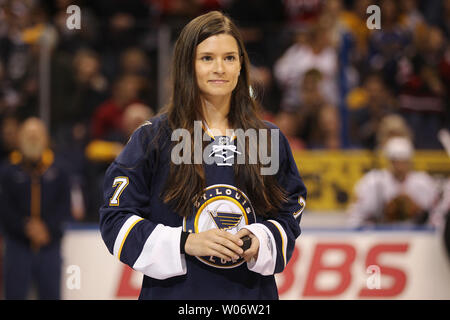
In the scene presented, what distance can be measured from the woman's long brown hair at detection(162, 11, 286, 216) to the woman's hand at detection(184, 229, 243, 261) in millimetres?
141

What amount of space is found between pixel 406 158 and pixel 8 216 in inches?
134

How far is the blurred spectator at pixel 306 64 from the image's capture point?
6043 mm

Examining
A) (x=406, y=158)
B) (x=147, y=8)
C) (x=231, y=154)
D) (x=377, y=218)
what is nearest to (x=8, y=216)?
(x=147, y=8)

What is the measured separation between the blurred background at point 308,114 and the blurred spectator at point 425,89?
13 mm

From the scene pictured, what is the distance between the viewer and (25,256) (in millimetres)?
5594

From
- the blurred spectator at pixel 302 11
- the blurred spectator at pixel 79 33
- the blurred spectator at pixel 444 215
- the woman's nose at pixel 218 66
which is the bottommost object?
the blurred spectator at pixel 444 215

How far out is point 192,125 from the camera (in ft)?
7.41

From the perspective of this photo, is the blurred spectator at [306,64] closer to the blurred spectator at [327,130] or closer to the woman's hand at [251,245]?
the blurred spectator at [327,130]

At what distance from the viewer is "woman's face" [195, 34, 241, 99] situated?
7.34 ft

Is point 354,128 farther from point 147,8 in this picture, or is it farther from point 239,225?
point 239,225

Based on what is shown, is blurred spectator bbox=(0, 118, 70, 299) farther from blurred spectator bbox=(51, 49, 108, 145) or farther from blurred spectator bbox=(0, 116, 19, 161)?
blurred spectator bbox=(0, 116, 19, 161)

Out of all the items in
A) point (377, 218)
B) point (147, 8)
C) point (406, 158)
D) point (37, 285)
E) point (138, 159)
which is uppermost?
point (147, 8)

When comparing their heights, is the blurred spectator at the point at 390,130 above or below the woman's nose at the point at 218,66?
below

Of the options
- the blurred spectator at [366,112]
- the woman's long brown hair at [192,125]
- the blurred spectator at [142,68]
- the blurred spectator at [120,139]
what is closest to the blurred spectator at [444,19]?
the blurred spectator at [366,112]
